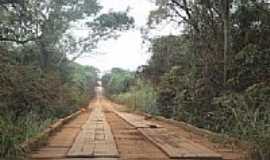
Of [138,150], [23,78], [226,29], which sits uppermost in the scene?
[226,29]

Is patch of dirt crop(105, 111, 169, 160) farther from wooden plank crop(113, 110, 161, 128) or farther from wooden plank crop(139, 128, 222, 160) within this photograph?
wooden plank crop(113, 110, 161, 128)

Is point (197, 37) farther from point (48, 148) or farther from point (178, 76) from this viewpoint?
point (48, 148)

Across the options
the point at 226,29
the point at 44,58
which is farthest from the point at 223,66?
the point at 44,58

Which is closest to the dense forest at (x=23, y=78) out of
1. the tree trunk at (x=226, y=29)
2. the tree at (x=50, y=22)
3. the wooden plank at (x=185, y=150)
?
the tree at (x=50, y=22)

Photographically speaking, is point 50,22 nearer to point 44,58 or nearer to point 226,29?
point 44,58

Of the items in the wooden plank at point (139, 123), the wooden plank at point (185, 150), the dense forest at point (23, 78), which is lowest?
the wooden plank at point (139, 123)

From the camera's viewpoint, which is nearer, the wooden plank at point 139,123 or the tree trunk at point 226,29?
the tree trunk at point 226,29

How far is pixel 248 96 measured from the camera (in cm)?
1318

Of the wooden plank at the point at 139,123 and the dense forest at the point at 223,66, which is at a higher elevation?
the dense forest at the point at 223,66

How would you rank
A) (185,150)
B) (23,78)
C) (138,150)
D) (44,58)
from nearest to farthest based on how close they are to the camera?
(185,150) < (138,150) < (23,78) < (44,58)

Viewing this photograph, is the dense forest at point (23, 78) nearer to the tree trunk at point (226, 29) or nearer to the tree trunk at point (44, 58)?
the tree trunk at point (44, 58)

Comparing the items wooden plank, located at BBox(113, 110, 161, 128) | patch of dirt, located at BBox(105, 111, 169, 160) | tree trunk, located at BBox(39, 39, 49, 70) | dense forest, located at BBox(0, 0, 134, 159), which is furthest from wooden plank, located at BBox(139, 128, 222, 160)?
tree trunk, located at BBox(39, 39, 49, 70)

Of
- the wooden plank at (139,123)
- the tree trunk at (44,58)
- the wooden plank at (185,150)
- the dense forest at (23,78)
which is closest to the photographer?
the wooden plank at (185,150)

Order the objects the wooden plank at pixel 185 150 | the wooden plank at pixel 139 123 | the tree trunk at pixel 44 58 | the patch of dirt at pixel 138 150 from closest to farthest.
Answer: the wooden plank at pixel 185 150, the patch of dirt at pixel 138 150, the wooden plank at pixel 139 123, the tree trunk at pixel 44 58
